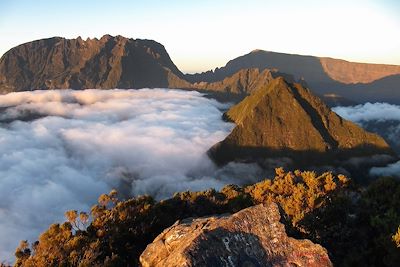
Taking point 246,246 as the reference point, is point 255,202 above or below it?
below

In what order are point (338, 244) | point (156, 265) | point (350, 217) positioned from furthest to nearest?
point (350, 217) → point (338, 244) → point (156, 265)

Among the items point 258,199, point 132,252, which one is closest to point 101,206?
point 132,252

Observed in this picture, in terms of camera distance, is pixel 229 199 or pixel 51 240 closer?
pixel 51 240

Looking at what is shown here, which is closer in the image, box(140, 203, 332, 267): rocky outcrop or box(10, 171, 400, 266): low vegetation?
box(140, 203, 332, 267): rocky outcrop

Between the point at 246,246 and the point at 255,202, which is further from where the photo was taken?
the point at 255,202

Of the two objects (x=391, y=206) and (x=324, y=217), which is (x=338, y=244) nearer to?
(x=324, y=217)
